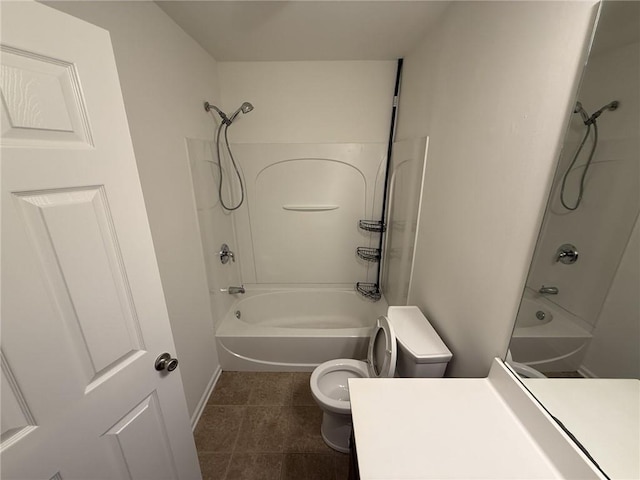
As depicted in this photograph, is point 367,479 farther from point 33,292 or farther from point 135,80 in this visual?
point 135,80

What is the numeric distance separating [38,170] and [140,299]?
417 millimetres

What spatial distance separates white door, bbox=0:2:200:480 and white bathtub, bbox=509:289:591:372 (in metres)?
1.20

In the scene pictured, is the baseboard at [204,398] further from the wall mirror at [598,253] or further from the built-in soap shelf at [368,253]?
the wall mirror at [598,253]

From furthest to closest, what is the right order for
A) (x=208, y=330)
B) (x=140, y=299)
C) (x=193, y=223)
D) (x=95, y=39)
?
(x=208, y=330) < (x=193, y=223) < (x=140, y=299) < (x=95, y=39)

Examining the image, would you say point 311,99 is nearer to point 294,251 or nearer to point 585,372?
point 294,251

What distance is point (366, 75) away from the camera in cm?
204

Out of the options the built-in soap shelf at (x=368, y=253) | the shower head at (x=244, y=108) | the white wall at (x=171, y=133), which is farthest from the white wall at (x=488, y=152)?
the white wall at (x=171, y=133)

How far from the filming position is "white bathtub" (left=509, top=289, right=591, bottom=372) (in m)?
0.67

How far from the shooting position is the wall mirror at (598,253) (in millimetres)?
533

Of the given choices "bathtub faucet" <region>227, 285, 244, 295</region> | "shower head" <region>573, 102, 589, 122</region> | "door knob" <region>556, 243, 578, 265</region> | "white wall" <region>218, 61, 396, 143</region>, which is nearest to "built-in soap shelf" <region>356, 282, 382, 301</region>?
"bathtub faucet" <region>227, 285, 244, 295</region>

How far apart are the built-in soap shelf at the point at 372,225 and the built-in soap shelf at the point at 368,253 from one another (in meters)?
0.21

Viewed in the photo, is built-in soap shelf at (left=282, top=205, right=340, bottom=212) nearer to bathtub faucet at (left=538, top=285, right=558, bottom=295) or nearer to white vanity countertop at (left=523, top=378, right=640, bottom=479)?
bathtub faucet at (left=538, top=285, right=558, bottom=295)

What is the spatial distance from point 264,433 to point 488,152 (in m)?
1.97

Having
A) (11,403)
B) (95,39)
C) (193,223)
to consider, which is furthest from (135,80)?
(11,403)
